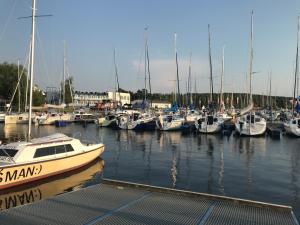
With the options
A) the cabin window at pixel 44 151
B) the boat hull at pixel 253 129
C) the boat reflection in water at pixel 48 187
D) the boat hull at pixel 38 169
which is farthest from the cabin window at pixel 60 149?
the boat hull at pixel 253 129

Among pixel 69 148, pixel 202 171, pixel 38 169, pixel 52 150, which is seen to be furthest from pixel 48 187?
pixel 202 171

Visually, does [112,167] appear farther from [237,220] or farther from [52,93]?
[52,93]

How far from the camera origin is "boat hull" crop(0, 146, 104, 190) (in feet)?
56.0

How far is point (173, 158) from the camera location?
28.0 meters

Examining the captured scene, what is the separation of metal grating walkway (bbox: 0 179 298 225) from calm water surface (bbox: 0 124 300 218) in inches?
170

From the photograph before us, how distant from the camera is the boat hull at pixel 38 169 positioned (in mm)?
17062

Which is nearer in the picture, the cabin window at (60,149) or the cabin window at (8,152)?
the cabin window at (8,152)

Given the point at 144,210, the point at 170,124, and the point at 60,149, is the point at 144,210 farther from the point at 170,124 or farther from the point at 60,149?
the point at 170,124

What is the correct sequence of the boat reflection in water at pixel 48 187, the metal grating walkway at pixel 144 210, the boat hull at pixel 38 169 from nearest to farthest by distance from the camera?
the metal grating walkway at pixel 144 210 < the boat reflection in water at pixel 48 187 < the boat hull at pixel 38 169

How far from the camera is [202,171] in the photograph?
22734mm

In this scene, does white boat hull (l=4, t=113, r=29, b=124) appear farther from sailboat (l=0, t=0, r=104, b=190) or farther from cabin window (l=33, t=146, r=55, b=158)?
cabin window (l=33, t=146, r=55, b=158)

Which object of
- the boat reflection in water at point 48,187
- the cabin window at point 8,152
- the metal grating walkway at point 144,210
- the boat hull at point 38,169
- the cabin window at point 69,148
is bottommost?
the boat reflection in water at point 48,187

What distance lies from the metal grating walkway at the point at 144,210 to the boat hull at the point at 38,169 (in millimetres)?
5773

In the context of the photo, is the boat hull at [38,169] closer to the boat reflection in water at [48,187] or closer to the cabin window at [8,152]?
the boat reflection in water at [48,187]
